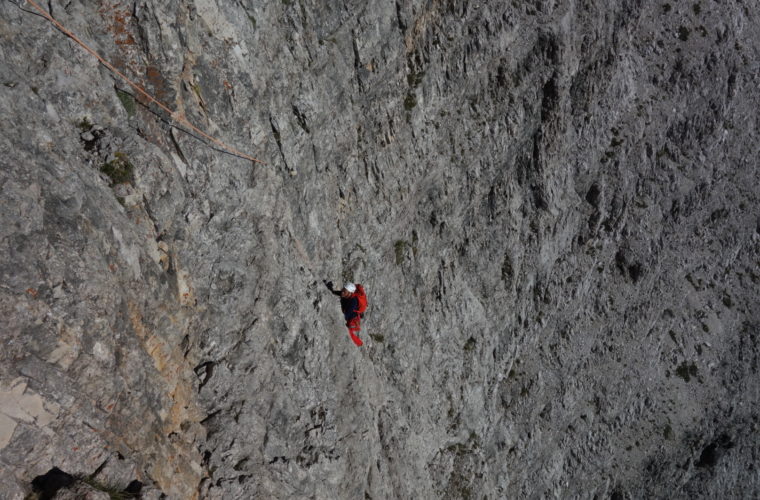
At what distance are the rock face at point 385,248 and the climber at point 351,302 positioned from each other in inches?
26.5

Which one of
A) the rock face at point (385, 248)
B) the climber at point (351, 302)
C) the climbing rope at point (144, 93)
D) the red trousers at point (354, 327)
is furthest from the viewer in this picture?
the red trousers at point (354, 327)

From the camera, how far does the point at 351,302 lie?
19.4 m

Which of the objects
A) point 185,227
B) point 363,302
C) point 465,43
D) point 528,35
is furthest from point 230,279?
point 528,35

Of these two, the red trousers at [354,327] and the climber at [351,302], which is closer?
the climber at [351,302]

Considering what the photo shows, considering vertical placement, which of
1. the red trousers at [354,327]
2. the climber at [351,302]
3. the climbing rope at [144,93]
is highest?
the climbing rope at [144,93]

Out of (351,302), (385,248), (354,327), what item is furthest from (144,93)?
(385,248)

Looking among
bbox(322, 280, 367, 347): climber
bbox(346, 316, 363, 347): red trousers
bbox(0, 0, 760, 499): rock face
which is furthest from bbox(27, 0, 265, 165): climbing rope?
bbox(346, 316, 363, 347): red trousers

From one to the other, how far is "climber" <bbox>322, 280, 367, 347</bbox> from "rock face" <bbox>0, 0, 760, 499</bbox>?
67cm

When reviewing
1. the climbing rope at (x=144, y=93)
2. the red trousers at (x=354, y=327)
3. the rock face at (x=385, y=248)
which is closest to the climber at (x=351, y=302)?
the red trousers at (x=354, y=327)

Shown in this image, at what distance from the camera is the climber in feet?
63.2

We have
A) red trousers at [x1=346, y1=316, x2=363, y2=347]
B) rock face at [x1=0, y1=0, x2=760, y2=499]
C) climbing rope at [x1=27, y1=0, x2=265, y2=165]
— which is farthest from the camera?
red trousers at [x1=346, y1=316, x2=363, y2=347]

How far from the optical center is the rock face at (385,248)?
1095 centimetres

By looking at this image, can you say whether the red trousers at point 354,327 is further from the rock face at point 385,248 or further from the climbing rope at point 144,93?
the climbing rope at point 144,93

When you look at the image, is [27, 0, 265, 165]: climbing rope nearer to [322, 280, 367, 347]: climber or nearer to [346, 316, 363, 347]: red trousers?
[322, 280, 367, 347]: climber
